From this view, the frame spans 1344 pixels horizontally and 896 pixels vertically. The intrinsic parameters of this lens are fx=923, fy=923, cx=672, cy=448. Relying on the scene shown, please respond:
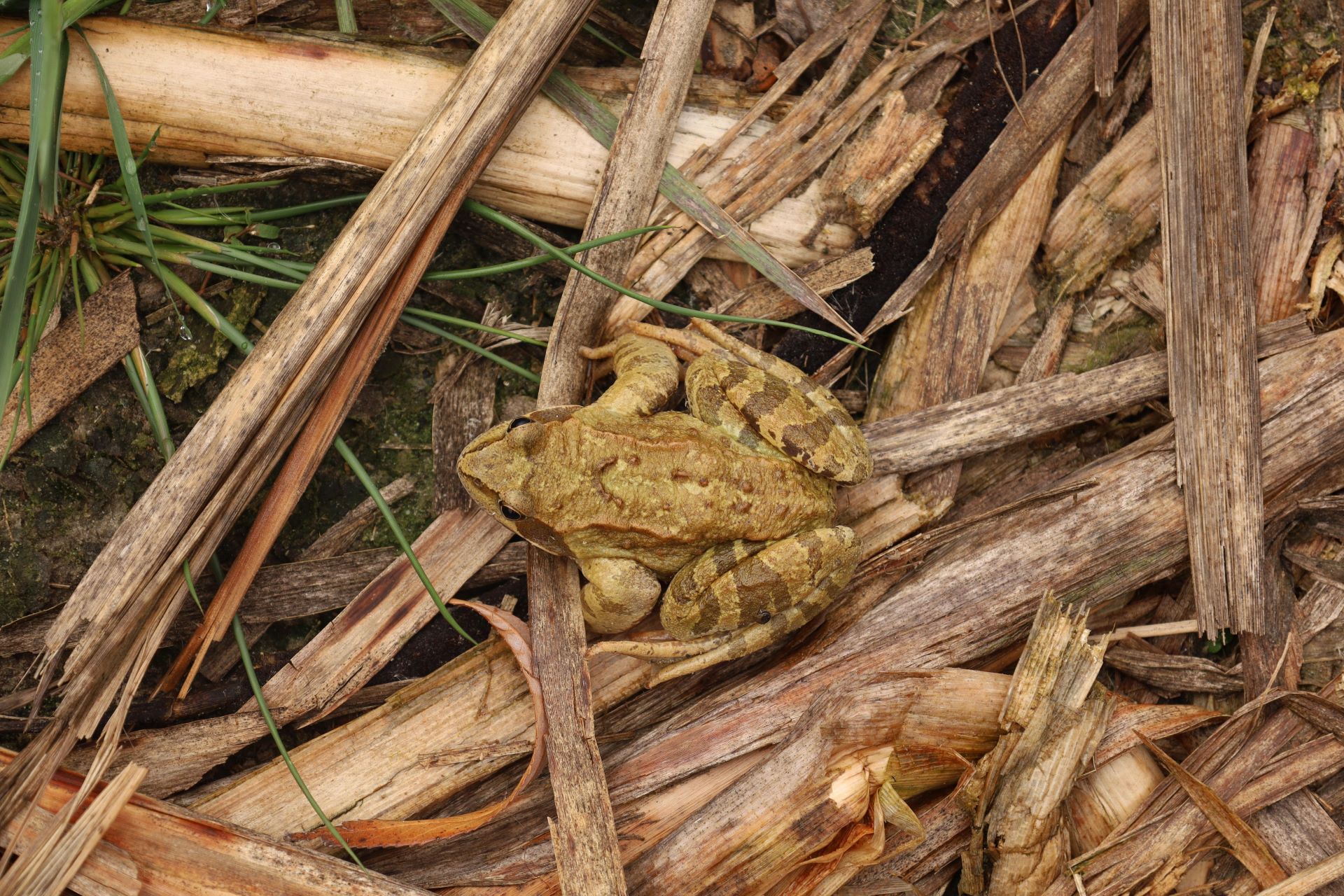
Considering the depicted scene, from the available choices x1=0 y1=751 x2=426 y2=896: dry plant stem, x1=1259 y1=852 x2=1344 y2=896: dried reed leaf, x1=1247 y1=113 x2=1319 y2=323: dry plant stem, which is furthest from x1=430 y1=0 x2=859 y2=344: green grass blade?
x1=0 y1=751 x2=426 y2=896: dry plant stem

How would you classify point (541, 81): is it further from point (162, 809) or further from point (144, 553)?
point (162, 809)

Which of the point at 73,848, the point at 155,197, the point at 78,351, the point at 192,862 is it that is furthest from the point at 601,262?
the point at 73,848

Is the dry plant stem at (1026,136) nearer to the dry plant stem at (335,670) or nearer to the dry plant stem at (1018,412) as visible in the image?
the dry plant stem at (1018,412)

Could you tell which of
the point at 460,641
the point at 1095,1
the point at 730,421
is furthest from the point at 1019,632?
the point at 1095,1

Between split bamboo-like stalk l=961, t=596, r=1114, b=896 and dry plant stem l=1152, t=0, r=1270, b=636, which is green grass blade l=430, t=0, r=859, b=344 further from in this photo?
split bamboo-like stalk l=961, t=596, r=1114, b=896

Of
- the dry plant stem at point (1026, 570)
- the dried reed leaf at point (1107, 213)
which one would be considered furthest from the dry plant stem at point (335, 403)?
the dried reed leaf at point (1107, 213)
